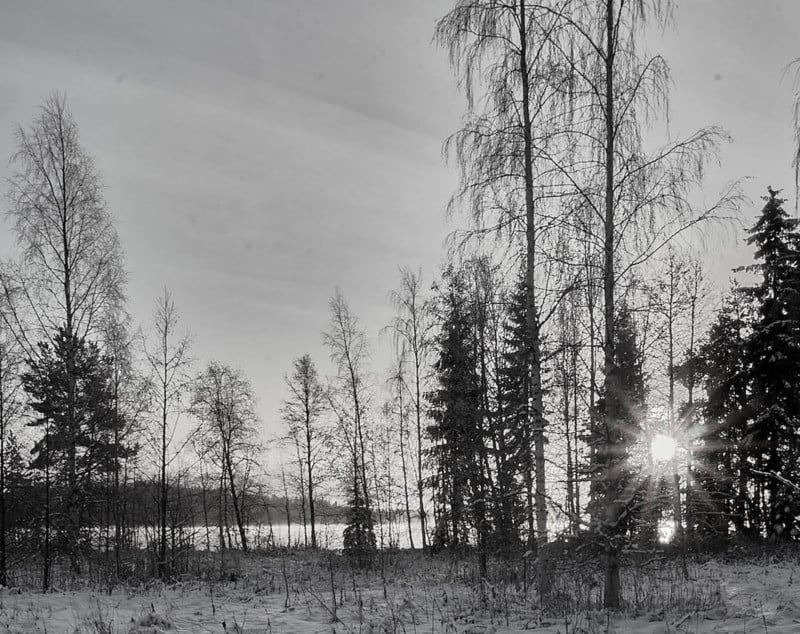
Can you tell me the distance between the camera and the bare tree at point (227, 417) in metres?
29.9

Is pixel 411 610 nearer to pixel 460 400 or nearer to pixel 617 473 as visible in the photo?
pixel 617 473

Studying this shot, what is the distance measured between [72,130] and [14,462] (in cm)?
903

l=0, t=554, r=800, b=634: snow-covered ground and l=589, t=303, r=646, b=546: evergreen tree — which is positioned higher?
l=589, t=303, r=646, b=546: evergreen tree

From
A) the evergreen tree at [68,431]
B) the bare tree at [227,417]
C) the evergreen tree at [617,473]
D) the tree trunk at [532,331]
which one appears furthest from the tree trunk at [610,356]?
the bare tree at [227,417]

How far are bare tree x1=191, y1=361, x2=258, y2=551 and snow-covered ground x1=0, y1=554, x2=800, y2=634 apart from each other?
17022 mm

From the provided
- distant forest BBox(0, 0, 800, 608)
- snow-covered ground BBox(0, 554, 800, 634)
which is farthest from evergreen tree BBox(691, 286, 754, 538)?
snow-covered ground BBox(0, 554, 800, 634)

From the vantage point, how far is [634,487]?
727 centimetres

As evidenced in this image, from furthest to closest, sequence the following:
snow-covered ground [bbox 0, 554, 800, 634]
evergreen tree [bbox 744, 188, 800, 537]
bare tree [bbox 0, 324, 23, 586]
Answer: evergreen tree [bbox 744, 188, 800, 537], bare tree [bbox 0, 324, 23, 586], snow-covered ground [bbox 0, 554, 800, 634]

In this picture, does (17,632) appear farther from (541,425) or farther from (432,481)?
(432,481)

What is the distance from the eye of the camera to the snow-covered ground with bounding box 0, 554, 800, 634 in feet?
23.8

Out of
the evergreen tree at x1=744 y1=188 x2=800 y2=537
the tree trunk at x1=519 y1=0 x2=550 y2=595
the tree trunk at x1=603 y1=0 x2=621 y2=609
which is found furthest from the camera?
the evergreen tree at x1=744 y1=188 x2=800 y2=537

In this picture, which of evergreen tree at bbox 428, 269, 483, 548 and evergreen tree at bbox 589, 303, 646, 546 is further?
evergreen tree at bbox 428, 269, 483, 548

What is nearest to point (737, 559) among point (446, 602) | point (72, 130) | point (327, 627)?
point (446, 602)

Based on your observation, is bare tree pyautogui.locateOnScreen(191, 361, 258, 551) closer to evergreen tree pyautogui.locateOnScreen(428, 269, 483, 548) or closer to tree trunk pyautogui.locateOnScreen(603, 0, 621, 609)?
evergreen tree pyautogui.locateOnScreen(428, 269, 483, 548)
